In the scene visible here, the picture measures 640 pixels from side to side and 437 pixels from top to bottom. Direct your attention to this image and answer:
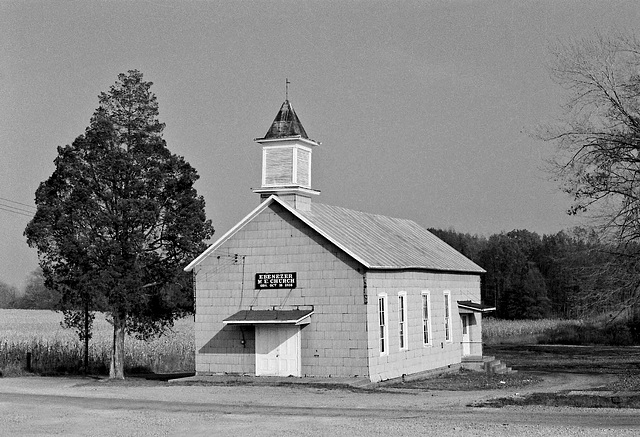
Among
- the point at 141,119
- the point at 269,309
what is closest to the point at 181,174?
the point at 141,119

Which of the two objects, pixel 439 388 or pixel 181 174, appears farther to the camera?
pixel 181 174

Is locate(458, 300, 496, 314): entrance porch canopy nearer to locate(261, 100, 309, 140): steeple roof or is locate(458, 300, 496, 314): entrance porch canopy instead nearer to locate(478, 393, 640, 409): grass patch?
locate(261, 100, 309, 140): steeple roof

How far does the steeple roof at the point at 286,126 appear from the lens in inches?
1252

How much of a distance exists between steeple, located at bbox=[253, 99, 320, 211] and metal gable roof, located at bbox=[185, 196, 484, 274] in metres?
0.68

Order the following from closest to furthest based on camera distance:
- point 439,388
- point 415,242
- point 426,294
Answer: point 439,388 < point 426,294 < point 415,242

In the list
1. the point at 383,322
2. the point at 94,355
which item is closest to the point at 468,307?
the point at 383,322

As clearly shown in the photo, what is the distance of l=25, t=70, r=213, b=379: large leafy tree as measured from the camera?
31.7 meters

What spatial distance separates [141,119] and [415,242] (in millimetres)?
13249

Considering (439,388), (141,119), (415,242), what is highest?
(141,119)

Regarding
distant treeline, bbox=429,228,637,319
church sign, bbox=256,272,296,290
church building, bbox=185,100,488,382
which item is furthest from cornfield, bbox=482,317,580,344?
church sign, bbox=256,272,296,290

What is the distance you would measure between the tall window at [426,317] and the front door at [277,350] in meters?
6.78

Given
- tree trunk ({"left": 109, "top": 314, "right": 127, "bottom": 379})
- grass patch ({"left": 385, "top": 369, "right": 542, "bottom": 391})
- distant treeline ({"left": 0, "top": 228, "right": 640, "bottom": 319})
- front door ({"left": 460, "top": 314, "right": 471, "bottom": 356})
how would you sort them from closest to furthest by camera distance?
grass patch ({"left": 385, "top": 369, "right": 542, "bottom": 391}) → tree trunk ({"left": 109, "top": 314, "right": 127, "bottom": 379}) → front door ({"left": 460, "top": 314, "right": 471, "bottom": 356}) → distant treeline ({"left": 0, "top": 228, "right": 640, "bottom": 319})

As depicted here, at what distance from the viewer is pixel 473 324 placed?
4119cm

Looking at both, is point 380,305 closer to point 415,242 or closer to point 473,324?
point 415,242
